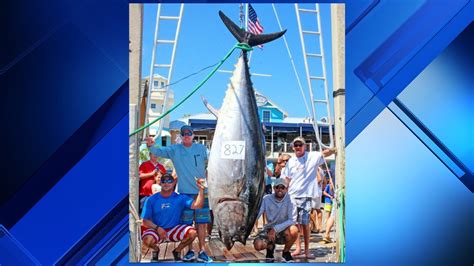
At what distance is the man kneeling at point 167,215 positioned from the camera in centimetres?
386

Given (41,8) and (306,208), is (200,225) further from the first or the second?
(41,8)

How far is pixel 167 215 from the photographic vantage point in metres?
3.86

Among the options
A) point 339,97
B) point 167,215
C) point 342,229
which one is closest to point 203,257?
point 167,215

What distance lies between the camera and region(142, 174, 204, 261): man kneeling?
3855 millimetres

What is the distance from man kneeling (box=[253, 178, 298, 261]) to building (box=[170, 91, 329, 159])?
24 cm

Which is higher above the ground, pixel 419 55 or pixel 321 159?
pixel 419 55

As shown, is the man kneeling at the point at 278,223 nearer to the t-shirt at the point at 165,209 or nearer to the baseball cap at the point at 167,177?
the t-shirt at the point at 165,209

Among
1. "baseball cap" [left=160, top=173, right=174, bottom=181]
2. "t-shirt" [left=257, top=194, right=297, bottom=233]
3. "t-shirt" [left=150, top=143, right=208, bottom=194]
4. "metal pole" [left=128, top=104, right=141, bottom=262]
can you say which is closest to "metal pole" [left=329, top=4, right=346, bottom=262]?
"t-shirt" [left=257, top=194, right=297, bottom=233]

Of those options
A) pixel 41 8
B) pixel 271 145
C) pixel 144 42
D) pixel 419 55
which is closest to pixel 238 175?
pixel 271 145

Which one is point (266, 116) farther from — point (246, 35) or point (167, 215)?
point (167, 215)

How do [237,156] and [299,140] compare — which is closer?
[237,156]

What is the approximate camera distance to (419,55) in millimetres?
3863

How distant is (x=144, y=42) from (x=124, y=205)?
1.04m

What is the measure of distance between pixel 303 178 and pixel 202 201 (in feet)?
2.17
